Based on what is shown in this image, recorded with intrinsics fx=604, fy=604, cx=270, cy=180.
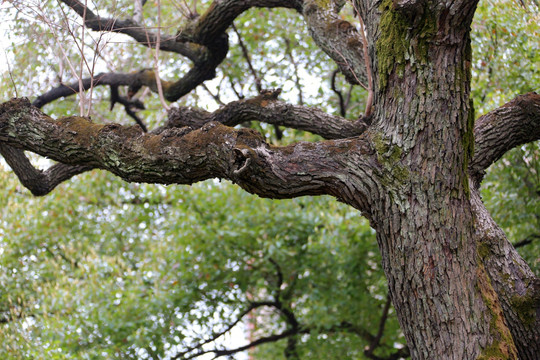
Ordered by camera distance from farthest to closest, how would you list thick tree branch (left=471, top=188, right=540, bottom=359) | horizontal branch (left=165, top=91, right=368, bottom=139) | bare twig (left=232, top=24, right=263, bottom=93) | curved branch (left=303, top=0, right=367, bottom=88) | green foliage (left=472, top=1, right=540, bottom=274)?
bare twig (left=232, top=24, right=263, bottom=93), green foliage (left=472, top=1, right=540, bottom=274), curved branch (left=303, top=0, right=367, bottom=88), horizontal branch (left=165, top=91, right=368, bottom=139), thick tree branch (left=471, top=188, right=540, bottom=359)

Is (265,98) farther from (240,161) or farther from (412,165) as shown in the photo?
(412,165)

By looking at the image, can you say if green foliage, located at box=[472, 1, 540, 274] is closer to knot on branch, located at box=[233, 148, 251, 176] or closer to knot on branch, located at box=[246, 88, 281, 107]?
knot on branch, located at box=[246, 88, 281, 107]

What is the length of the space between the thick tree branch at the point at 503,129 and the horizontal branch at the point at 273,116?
1.00 metres

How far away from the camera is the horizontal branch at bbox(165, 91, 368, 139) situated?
4852mm

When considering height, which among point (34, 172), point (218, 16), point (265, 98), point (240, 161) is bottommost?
point (240, 161)

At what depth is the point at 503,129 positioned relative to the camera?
4145 millimetres

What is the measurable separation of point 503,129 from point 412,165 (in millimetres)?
1356

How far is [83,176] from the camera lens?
10516mm

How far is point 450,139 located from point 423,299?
2.70ft

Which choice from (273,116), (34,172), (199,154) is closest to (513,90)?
(273,116)

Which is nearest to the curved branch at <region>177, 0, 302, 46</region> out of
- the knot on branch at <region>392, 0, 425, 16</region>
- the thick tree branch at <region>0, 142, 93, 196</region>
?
the thick tree branch at <region>0, 142, 93, 196</region>

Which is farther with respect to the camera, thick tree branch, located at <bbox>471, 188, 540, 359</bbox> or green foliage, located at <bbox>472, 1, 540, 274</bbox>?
green foliage, located at <bbox>472, 1, 540, 274</bbox>

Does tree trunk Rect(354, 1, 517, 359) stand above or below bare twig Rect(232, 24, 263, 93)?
below

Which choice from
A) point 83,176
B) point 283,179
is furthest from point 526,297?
point 83,176
